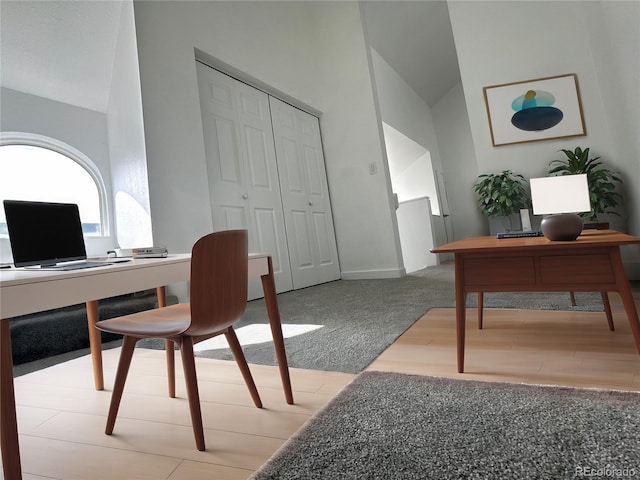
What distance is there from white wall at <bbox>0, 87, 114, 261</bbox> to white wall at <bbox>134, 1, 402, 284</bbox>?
4.10 feet

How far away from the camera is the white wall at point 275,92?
2.87m

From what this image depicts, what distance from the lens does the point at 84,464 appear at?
1.01 metres

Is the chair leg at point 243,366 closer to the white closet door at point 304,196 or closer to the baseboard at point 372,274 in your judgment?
the white closet door at point 304,196

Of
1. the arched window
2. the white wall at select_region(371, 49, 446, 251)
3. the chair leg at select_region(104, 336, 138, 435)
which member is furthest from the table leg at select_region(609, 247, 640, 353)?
the white wall at select_region(371, 49, 446, 251)

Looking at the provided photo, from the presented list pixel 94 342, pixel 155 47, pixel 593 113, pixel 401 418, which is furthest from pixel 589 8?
pixel 94 342

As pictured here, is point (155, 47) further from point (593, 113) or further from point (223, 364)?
point (593, 113)

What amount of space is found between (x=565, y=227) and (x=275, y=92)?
3618 mm

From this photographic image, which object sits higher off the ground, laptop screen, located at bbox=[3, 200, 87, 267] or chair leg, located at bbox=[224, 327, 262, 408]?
laptop screen, located at bbox=[3, 200, 87, 267]

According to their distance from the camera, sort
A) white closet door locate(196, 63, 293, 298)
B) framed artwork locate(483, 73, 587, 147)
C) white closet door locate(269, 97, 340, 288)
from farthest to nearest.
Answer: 1. white closet door locate(269, 97, 340, 288)
2. framed artwork locate(483, 73, 587, 147)
3. white closet door locate(196, 63, 293, 298)

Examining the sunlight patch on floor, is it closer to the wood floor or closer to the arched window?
the wood floor

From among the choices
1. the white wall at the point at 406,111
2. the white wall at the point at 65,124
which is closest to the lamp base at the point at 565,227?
the white wall at the point at 65,124

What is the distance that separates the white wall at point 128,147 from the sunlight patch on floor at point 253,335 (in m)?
1.02

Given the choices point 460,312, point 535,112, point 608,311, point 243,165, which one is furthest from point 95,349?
point 535,112

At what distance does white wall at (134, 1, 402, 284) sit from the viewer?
287cm
